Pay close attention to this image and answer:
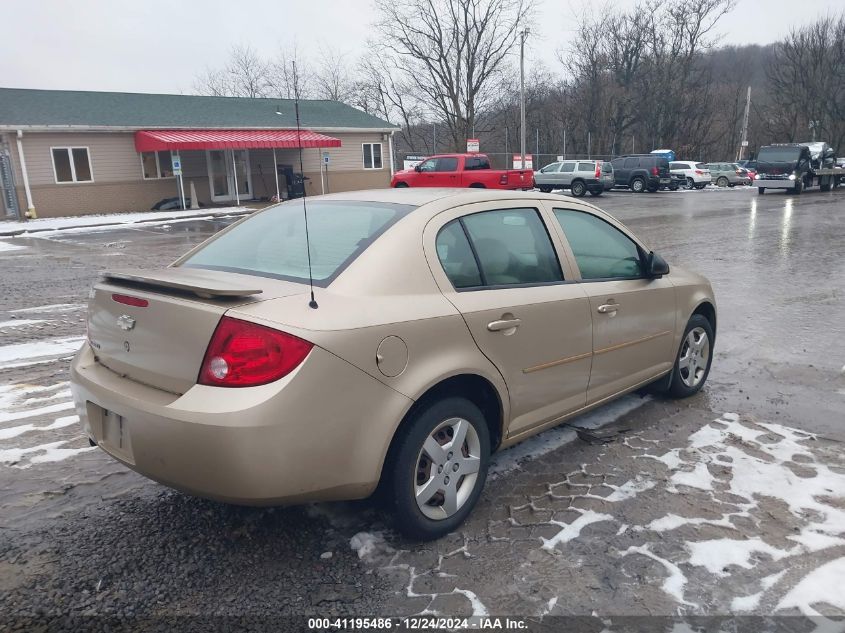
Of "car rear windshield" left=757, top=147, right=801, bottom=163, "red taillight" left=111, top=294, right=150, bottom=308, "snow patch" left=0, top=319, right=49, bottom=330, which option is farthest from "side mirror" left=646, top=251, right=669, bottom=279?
"car rear windshield" left=757, top=147, right=801, bottom=163

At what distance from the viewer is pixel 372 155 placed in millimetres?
33406

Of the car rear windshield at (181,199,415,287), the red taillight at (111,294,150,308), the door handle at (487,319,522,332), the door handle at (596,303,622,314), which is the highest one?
the car rear windshield at (181,199,415,287)

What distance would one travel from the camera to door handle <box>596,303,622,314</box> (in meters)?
3.74

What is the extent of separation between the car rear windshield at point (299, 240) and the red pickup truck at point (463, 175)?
21.4 metres

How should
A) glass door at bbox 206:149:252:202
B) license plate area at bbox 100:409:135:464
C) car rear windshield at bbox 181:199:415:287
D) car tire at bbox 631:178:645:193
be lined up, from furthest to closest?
car tire at bbox 631:178:645:193 → glass door at bbox 206:149:252:202 → car rear windshield at bbox 181:199:415:287 → license plate area at bbox 100:409:135:464

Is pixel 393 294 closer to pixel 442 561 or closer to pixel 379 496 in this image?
pixel 379 496

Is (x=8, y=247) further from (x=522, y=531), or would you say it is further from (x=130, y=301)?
(x=522, y=531)

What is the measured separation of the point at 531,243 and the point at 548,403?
91 cm

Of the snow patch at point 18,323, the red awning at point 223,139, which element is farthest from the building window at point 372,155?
the snow patch at point 18,323

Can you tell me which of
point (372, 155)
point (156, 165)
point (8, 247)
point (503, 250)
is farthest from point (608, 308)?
point (372, 155)

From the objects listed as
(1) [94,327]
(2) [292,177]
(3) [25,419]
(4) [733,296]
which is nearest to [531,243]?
(1) [94,327]

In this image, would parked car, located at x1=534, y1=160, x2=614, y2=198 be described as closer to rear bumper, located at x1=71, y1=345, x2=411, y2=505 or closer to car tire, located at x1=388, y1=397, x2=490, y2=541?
car tire, located at x1=388, y1=397, x2=490, y2=541

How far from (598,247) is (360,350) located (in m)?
2.16

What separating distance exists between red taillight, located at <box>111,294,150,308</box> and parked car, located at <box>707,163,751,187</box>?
141 ft
